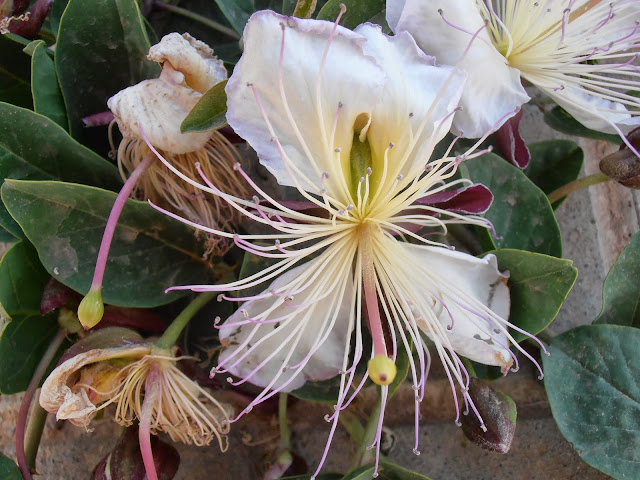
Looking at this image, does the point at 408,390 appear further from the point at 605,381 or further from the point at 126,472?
the point at 126,472

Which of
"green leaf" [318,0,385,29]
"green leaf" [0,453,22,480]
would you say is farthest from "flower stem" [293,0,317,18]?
"green leaf" [0,453,22,480]

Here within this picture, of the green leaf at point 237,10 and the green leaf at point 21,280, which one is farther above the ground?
the green leaf at point 237,10

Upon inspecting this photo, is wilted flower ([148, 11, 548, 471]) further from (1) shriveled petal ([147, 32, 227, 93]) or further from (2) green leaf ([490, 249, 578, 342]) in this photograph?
(1) shriveled petal ([147, 32, 227, 93])

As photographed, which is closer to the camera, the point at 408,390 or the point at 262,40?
the point at 262,40

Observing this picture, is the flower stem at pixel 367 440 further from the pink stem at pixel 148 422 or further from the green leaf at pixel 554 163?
the green leaf at pixel 554 163

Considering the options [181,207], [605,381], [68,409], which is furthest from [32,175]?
[605,381]

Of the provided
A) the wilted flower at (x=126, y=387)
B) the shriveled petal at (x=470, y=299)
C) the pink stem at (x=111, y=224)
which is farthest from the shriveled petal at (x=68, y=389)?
the shriveled petal at (x=470, y=299)

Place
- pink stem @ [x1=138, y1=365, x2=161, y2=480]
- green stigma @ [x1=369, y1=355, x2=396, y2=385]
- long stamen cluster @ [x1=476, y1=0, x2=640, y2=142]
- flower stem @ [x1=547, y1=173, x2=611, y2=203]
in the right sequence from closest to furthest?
green stigma @ [x1=369, y1=355, x2=396, y2=385]
pink stem @ [x1=138, y1=365, x2=161, y2=480]
long stamen cluster @ [x1=476, y1=0, x2=640, y2=142]
flower stem @ [x1=547, y1=173, x2=611, y2=203]
